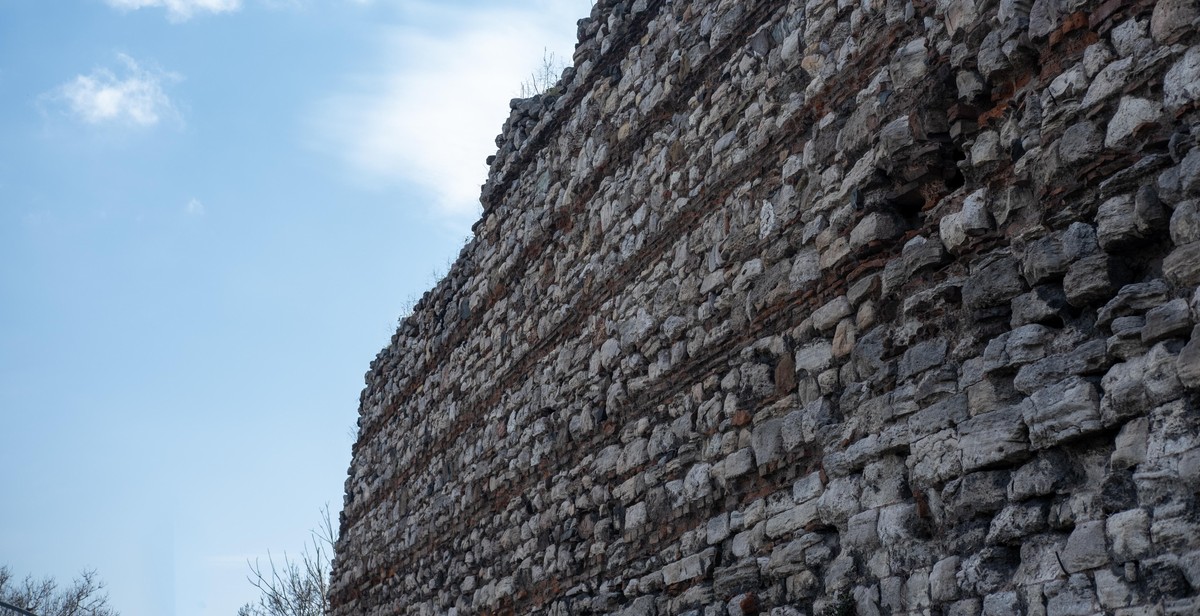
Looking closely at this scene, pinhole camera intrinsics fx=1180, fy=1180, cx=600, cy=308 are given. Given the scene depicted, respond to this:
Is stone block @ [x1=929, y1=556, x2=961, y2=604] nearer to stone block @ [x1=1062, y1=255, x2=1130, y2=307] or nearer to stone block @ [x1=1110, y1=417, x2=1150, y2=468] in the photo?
stone block @ [x1=1110, y1=417, x2=1150, y2=468]

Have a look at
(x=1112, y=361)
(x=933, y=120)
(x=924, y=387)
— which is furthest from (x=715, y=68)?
(x=1112, y=361)

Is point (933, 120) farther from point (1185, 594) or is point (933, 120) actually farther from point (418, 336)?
point (418, 336)

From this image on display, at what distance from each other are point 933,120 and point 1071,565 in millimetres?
1683

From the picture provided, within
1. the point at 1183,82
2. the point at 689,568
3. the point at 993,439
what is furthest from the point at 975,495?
the point at 689,568

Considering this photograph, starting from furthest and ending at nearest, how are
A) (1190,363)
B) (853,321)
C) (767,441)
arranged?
(767,441) → (853,321) → (1190,363)

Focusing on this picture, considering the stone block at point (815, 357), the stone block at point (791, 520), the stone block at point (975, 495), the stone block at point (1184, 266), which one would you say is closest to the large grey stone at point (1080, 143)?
the stone block at point (1184, 266)

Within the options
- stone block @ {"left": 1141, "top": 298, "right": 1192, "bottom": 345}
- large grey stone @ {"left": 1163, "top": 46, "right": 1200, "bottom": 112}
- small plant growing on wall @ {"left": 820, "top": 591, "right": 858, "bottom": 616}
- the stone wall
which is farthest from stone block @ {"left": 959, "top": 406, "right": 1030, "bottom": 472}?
large grey stone @ {"left": 1163, "top": 46, "right": 1200, "bottom": 112}

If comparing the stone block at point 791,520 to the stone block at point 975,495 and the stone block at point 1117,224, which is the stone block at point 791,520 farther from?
the stone block at point 1117,224

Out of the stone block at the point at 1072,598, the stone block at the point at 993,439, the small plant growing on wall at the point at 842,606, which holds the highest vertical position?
the stone block at the point at 993,439

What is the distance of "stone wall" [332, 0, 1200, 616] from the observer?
328 centimetres

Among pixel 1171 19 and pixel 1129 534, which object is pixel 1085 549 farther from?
pixel 1171 19

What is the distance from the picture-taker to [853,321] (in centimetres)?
445

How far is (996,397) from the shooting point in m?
3.67

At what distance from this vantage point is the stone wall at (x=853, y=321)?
3.28 metres
